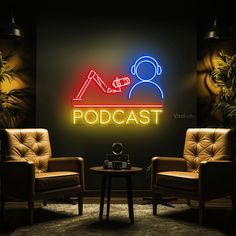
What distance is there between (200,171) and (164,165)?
738 millimetres

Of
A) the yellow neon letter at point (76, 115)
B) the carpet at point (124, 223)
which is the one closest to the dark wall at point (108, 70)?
the yellow neon letter at point (76, 115)

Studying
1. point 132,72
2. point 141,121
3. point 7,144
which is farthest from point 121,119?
point 7,144

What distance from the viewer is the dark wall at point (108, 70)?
237 inches

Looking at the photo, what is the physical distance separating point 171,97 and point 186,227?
238 centimetres

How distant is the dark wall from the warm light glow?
0.08m

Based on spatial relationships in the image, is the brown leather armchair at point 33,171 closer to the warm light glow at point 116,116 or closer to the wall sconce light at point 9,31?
the warm light glow at point 116,116

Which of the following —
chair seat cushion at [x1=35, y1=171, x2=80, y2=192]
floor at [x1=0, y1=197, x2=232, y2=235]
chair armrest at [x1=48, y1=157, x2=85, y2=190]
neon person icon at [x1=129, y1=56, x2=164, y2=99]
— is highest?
neon person icon at [x1=129, y1=56, x2=164, y2=99]

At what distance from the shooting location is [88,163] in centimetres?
605

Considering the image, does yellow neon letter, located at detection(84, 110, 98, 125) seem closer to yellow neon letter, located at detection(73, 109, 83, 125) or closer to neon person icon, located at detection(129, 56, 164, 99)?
yellow neon letter, located at detection(73, 109, 83, 125)

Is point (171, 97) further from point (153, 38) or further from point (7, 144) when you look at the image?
point (7, 144)

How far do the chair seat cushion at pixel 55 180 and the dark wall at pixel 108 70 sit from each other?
1290mm

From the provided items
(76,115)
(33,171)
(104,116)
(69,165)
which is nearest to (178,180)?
(69,165)

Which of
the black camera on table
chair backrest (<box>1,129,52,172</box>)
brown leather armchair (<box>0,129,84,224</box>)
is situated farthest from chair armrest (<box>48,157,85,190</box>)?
the black camera on table

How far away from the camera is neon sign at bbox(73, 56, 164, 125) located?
19.8 ft
